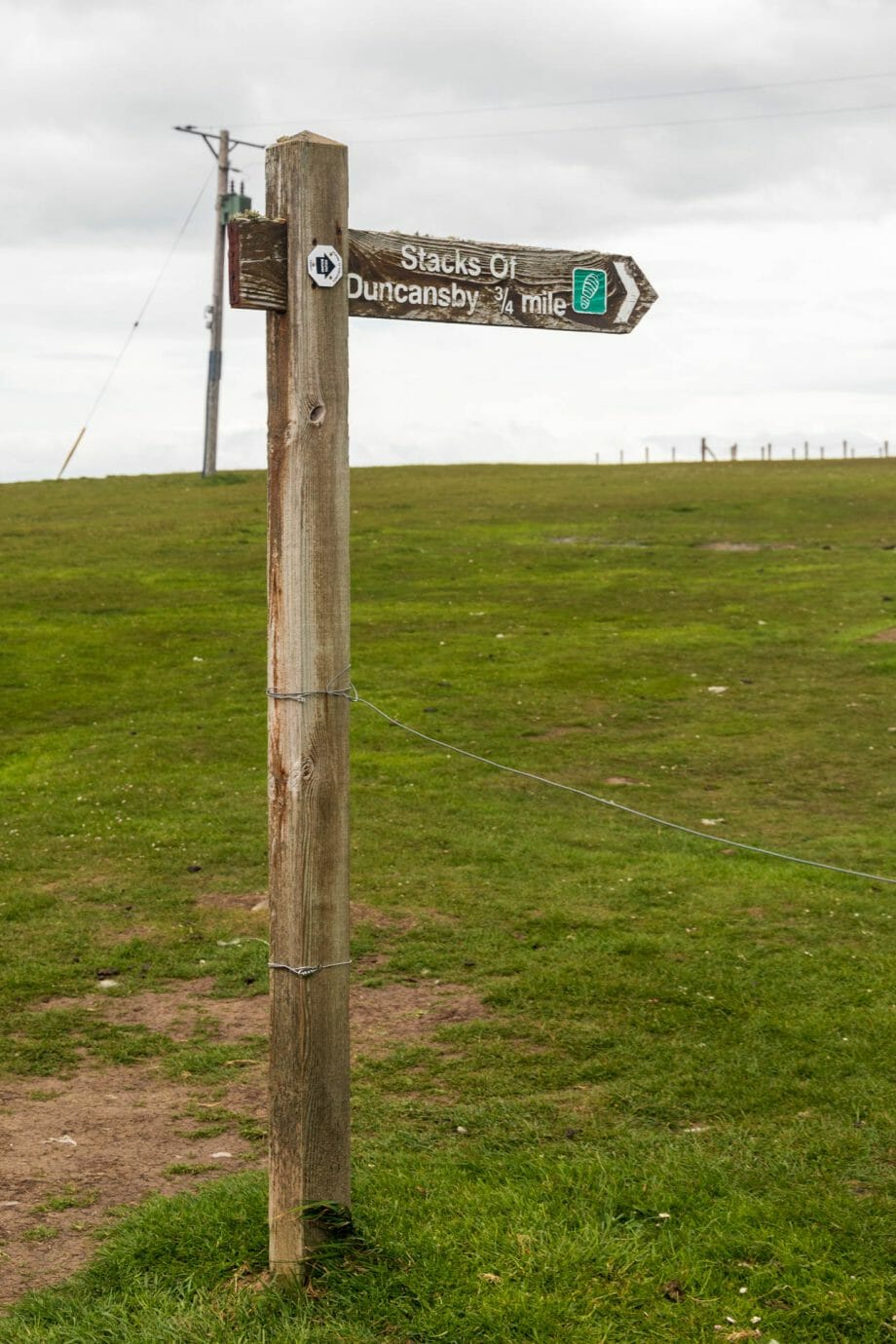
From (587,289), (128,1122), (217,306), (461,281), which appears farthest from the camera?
(217,306)

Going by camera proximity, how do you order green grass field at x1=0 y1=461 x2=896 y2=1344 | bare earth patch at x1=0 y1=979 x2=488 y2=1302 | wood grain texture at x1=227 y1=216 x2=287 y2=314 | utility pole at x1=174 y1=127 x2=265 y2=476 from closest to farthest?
1. wood grain texture at x1=227 y1=216 x2=287 y2=314
2. green grass field at x1=0 y1=461 x2=896 y2=1344
3. bare earth patch at x1=0 y1=979 x2=488 y2=1302
4. utility pole at x1=174 y1=127 x2=265 y2=476

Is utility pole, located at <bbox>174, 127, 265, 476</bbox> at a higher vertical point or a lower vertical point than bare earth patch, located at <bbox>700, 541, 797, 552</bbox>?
higher

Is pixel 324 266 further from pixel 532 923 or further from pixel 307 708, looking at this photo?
pixel 532 923

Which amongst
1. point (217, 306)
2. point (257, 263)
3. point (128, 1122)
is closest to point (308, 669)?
point (257, 263)

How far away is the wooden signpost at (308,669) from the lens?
5355mm

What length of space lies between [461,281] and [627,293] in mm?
810

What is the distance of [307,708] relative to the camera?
5434 millimetres

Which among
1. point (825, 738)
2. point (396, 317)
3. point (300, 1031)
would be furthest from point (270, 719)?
point (825, 738)

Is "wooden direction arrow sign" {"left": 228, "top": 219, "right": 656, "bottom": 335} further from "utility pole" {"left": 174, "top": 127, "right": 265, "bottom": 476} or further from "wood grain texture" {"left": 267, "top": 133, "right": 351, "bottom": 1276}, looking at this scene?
"utility pole" {"left": 174, "top": 127, "right": 265, "bottom": 476}

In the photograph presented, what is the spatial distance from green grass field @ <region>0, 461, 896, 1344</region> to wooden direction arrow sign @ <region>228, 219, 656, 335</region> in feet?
12.0

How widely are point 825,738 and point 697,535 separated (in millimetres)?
17305

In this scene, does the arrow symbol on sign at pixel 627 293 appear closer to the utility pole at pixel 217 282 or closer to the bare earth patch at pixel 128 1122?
the bare earth patch at pixel 128 1122

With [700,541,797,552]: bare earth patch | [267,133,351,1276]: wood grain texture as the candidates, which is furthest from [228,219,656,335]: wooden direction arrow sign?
[700,541,797,552]: bare earth patch

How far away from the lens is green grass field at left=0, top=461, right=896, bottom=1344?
5.34m
